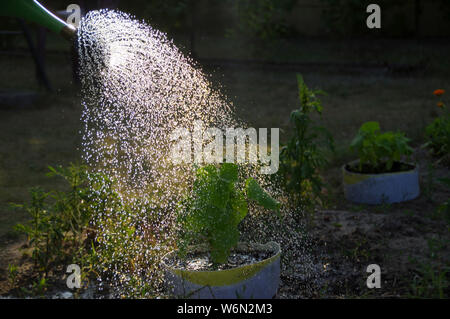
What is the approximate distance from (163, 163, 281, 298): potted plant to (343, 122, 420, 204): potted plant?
171cm

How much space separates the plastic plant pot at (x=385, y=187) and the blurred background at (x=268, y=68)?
2.69 feet

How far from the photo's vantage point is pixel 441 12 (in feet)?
42.2

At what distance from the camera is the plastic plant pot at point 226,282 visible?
87.3 inches

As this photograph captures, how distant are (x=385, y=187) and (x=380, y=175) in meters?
0.09

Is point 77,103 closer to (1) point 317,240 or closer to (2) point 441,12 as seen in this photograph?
(1) point 317,240

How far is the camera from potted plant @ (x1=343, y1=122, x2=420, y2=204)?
12.7 feet

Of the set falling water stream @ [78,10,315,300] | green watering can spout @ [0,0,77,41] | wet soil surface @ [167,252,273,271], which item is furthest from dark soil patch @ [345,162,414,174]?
green watering can spout @ [0,0,77,41]

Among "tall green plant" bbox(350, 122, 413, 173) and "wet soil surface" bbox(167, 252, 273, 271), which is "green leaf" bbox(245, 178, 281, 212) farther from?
"tall green plant" bbox(350, 122, 413, 173)

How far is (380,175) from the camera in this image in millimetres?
3867

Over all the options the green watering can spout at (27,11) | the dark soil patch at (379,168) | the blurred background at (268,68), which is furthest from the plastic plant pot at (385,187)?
the green watering can spout at (27,11)

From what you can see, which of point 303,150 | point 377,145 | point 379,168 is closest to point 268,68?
point 379,168

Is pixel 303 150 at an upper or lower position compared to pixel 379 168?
upper

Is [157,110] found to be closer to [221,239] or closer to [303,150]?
[303,150]
